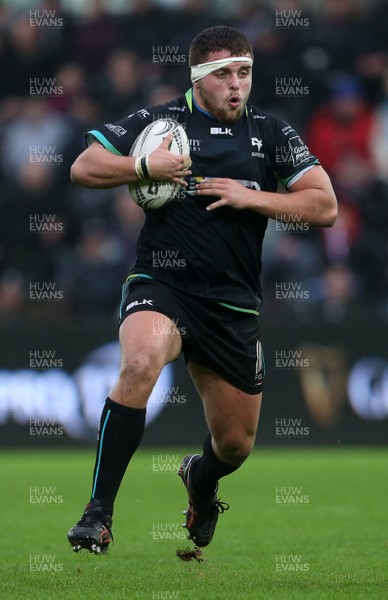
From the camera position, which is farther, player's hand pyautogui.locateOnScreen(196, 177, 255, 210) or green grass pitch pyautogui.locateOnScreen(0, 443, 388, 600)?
player's hand pyautogui.locateOnScreen(196, 177, 255, 210)

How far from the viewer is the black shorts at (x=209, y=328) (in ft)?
18.8

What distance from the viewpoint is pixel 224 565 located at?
618 centimetres

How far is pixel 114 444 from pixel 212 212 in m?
1.34

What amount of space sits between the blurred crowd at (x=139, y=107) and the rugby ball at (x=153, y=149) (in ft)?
24.9

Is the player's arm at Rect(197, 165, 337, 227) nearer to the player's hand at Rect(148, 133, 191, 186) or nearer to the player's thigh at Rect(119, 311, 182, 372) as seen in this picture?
the player's hand at Rect(148, 133, 191, 186)

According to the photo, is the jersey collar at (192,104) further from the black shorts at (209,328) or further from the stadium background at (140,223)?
the stadium background at (140,223)

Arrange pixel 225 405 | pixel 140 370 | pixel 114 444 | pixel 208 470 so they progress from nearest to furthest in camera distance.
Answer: pixel 140 370 < pixel 114 444 < pixel 225 405 < pixel 208 470

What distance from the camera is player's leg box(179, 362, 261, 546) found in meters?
6.16

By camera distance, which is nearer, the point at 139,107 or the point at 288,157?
the point at 288,157

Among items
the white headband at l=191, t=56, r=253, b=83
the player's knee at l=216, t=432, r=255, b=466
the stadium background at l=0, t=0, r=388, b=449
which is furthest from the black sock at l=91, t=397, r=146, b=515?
the stadium background at l=0, t=0, r=388, b=449

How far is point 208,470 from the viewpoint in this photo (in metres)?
6.61

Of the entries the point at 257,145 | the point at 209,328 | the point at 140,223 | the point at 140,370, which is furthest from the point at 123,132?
the point at 140,223

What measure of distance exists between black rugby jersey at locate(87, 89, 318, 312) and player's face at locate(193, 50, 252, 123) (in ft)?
0.33

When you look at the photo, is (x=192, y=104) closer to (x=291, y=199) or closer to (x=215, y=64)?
(x=215, y=64)
